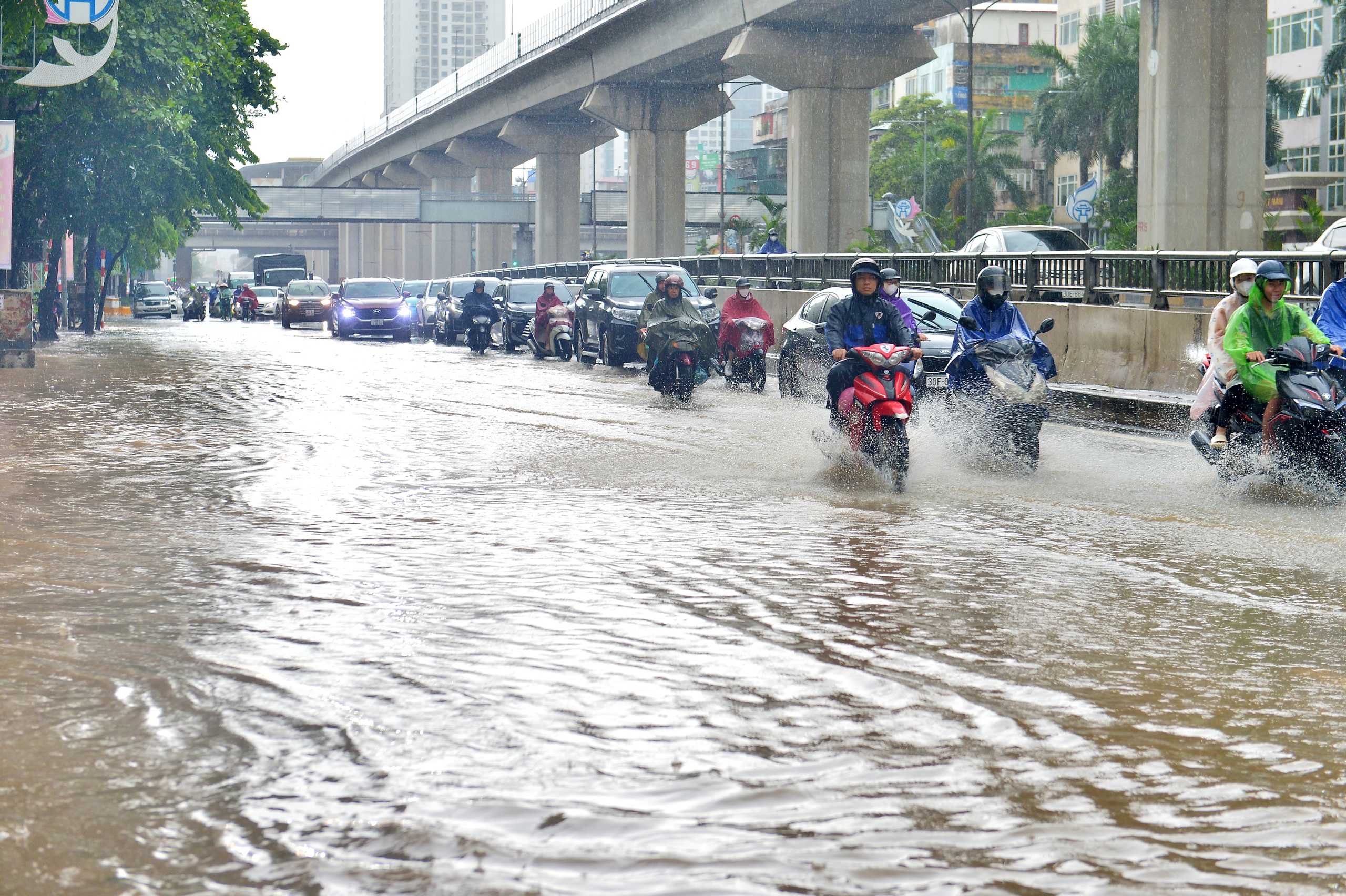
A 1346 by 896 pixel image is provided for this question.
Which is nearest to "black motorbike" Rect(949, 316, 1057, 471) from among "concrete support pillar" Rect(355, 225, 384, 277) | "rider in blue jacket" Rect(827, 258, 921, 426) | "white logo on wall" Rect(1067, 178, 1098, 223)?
"rider in blue jacket" Rect(827, 258, 921, 426)

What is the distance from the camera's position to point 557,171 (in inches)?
2854

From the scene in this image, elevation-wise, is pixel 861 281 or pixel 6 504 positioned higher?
pixel 861 281

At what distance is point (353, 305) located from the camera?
4491cm

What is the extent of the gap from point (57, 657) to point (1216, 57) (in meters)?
29.8

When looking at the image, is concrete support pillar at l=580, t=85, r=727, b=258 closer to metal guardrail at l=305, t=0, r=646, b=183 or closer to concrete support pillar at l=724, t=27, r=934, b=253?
metal guardrail at l=305, t=0, r=646, b=183

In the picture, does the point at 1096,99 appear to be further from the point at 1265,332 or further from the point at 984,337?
the point at 1265,332

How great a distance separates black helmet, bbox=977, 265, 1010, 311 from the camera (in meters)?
13.0

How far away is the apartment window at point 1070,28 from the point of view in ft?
362

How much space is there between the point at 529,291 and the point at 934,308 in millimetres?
18309

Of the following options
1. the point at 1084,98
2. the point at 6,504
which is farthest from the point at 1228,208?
the point at 1084,98

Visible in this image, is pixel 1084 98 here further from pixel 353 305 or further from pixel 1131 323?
pixel 1131 323

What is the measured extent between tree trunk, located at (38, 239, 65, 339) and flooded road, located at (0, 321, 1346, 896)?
33.4 metres

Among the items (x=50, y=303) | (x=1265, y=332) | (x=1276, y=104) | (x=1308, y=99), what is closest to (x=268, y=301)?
(x=50, y=303)

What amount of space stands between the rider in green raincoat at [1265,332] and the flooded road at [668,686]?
0.67m
